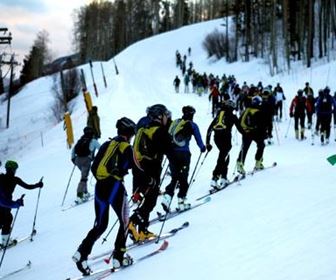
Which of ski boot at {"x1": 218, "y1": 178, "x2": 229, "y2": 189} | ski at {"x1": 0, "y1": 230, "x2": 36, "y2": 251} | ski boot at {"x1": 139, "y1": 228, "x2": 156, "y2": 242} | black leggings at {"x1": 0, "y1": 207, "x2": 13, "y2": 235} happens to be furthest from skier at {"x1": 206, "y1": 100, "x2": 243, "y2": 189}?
black leggings at {"x1": 0, "y1": 207, "x2": 13, "y2": 235}

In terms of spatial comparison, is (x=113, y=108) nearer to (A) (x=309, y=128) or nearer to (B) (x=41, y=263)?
(A) (x=309, y=128)

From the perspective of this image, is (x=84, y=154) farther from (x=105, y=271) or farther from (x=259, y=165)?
(x=105, y=271)

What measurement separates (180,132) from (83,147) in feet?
12.4

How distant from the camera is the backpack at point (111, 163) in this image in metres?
6.46

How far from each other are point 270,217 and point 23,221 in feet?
21.3

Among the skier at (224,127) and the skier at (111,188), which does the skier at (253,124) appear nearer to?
the skier at (224,127)

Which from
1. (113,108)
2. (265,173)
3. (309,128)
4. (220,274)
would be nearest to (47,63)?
(113,108)

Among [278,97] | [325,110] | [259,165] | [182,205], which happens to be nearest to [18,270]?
[182,205]

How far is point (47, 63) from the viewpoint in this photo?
92.4 meters

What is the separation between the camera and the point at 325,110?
16.8m

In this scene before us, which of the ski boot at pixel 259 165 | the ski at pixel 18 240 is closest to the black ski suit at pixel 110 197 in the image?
the ski at pixel 18 240

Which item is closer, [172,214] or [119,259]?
[119,259]

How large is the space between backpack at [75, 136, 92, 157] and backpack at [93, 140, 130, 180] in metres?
5.73

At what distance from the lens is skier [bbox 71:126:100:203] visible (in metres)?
12.1
